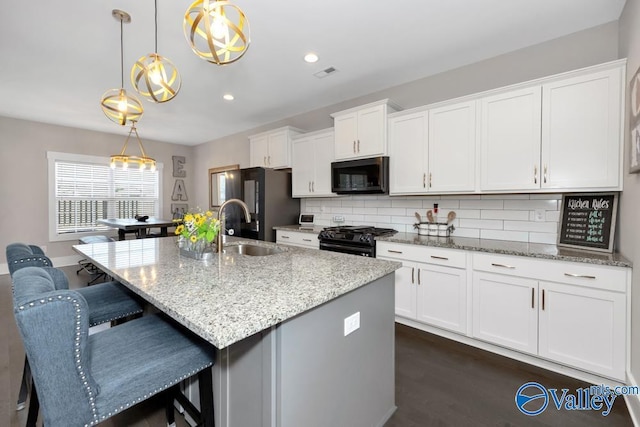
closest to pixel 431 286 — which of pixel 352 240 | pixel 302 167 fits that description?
pixel 352 240

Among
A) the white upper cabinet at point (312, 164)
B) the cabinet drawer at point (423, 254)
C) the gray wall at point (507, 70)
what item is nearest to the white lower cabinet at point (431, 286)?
the cabinet drawer at point (423, 254)

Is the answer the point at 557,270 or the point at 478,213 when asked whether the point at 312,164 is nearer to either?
the point at 478,213

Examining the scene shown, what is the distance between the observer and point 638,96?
5.32 ft

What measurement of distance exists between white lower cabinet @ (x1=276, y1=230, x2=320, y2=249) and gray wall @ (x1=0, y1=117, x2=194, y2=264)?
13.5ft

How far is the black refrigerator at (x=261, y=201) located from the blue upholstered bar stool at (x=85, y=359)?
9.11 ft

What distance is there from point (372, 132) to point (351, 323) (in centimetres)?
Result: 238

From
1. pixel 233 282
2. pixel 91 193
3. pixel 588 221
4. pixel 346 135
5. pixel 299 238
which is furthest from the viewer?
pixel 91 193

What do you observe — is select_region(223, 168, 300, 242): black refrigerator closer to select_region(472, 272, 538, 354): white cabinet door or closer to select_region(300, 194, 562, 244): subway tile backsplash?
select_region(300, 194, 562, 244): subway tile backsplash

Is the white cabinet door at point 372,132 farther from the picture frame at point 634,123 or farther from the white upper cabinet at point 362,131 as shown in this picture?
the picture frame at point 634,123

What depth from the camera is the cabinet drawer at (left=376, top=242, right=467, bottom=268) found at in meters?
2.45

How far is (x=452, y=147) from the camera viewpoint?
8.94 feet

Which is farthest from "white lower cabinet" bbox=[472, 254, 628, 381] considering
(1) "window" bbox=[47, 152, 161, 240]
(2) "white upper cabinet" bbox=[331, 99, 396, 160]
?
(1) "window" bbox=[47, 152, 161, 240]

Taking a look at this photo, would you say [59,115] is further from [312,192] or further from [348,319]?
[348,319]

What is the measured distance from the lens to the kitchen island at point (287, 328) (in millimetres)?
994
